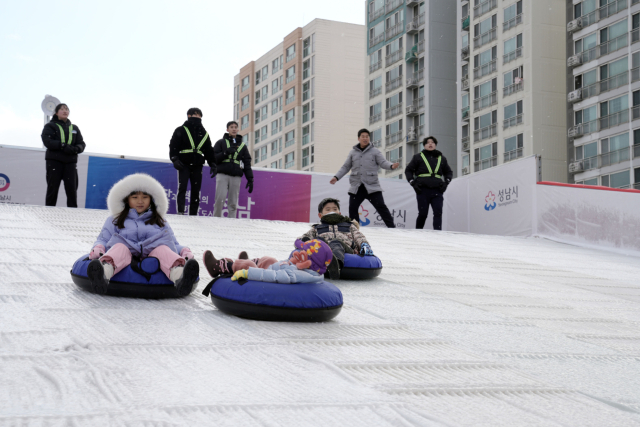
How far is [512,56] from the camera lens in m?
37.7

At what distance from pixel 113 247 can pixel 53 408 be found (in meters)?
2.32

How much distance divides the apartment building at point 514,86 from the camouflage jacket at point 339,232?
3054cm

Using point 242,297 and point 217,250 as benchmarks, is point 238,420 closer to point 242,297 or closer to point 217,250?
point 242,297

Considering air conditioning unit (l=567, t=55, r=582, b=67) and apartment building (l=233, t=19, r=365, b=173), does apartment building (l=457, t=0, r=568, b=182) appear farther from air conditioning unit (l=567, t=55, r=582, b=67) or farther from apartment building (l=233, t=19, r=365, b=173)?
apartment building (l=233, t=19, r=365, b=173)

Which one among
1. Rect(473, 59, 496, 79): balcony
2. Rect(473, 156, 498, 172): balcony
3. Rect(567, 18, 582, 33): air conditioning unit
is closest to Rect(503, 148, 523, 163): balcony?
Rect(473, 156, 498, 172): balcony

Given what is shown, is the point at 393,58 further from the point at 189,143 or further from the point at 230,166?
the point at 189,143

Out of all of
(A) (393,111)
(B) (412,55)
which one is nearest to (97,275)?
(B) (412,55)

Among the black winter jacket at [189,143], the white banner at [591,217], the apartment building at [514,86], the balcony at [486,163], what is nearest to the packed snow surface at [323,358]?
the black winter jacket at [189,143]

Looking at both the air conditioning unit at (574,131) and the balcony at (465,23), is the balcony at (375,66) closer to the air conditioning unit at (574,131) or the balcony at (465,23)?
the balcony at (465,23)

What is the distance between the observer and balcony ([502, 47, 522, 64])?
37156 mm

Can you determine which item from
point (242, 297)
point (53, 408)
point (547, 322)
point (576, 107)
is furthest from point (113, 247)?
point (576, 107)

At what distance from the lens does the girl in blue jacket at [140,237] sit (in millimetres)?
4426

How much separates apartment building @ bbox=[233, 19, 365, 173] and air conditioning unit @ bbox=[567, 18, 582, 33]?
23.6 meters

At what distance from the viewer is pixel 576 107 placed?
35.2m
